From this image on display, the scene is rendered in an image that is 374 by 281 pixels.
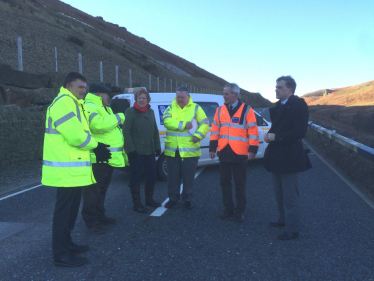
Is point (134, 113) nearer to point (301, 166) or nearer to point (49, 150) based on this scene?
point (49, 150)

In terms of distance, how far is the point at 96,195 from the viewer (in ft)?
15.3

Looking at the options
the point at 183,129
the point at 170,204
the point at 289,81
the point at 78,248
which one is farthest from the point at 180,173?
the point at 289,81

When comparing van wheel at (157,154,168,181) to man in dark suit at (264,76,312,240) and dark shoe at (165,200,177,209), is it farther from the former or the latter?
man in dark suit at (264,76,312,240)

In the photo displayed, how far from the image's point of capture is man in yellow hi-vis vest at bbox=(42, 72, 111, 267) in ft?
11.5

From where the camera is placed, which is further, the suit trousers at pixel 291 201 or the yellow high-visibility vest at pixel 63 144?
the suit trousers at pixel 291 201

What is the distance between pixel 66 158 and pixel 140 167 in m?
2.14

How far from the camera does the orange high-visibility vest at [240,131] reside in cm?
507

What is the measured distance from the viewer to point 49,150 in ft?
11.6

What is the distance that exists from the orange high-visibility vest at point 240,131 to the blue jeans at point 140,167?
4.13ft

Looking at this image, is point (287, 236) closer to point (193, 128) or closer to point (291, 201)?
point (291, 201)

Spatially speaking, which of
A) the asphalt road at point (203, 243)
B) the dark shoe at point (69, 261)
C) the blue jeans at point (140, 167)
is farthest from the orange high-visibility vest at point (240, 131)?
the dark shoe at point (69, 261)

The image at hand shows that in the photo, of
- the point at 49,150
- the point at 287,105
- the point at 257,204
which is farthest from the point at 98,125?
the point at 257,204

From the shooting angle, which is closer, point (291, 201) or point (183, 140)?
point (291, 201)

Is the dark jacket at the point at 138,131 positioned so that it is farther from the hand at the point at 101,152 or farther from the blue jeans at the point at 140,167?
the hand at the point at 101,152
